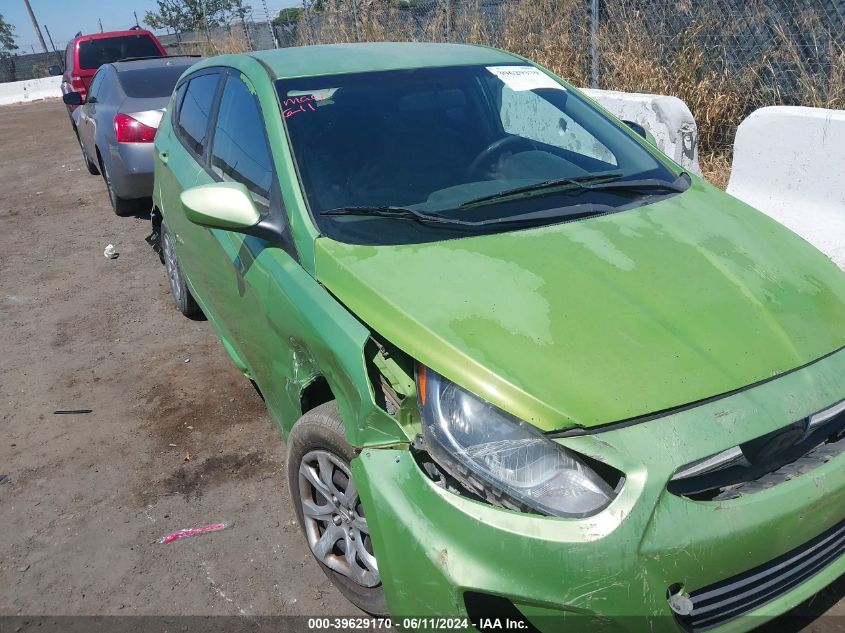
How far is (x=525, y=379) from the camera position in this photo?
187cm

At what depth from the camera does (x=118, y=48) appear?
1403 cm

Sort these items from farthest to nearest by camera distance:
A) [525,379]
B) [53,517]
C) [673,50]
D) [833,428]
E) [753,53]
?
[673,50]
[753,53]
[53,517]
[833,428]
[525,379]

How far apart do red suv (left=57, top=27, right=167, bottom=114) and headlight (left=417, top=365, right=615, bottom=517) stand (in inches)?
533

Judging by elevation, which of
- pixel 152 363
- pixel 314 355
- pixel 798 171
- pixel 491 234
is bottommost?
pixel 152 363

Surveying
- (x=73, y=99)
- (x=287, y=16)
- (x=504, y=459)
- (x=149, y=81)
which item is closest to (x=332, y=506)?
(x=504, y=459)

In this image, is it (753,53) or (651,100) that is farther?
(753,53)

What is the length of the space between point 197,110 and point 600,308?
2833 millimetres

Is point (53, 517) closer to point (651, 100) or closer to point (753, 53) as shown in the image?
point (651, 100)

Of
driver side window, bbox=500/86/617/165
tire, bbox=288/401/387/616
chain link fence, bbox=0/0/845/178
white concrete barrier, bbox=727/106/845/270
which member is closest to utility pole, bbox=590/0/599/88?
chain link fence, bbox=0/0/845/178

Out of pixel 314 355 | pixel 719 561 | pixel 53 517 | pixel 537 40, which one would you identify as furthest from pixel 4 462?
pixel 537 40

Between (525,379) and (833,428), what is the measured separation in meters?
0.91

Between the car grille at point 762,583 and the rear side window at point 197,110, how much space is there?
121 inches

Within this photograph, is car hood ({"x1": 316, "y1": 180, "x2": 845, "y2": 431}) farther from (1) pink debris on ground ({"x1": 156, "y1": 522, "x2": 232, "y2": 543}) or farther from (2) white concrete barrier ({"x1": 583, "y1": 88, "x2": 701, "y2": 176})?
(2) white concrete barrier ({"x1": 583, "y1": 88, "x2": 701, "y2": 176})

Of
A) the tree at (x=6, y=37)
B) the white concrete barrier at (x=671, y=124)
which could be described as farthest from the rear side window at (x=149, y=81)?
the tree at (x=6, y=37)
